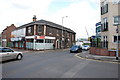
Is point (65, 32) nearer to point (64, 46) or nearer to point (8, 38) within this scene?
point (64, 46)

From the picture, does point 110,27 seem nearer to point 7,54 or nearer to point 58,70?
point 58,70

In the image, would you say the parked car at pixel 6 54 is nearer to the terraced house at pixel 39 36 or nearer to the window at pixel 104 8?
the terraced house at pixel 39 36

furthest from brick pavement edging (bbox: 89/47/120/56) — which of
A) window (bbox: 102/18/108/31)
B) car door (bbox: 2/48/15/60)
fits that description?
car door (bbox: 2/48/15/60)

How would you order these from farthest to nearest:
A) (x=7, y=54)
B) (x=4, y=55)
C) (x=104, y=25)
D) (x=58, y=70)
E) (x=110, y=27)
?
1. (x=104, y=25)
2. (x=110, y=27)
3. (x=7, y=54)
4. (x=4, y=55)
5. (x=58, y=70)

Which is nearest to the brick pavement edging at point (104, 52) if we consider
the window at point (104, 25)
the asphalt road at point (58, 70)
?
the window at point (104, 25)

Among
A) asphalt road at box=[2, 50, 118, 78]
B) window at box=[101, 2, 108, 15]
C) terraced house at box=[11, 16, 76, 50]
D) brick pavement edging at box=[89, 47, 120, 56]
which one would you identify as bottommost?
asphalt road at box=[2, 50, 118, 78]

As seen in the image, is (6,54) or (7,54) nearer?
(6,54)

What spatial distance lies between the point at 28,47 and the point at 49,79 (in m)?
25.9

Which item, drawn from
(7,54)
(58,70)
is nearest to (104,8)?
(58,70)

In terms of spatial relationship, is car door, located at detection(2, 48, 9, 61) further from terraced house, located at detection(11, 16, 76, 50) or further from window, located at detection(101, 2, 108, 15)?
window, located at detection(101, 2, 108, 15)

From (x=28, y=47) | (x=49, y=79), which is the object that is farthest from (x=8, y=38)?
(x=49, y=79)

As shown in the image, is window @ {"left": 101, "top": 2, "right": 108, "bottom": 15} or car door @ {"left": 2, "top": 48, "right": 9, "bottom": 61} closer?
car door @ {"left": 2, "top": 48, "right": 9, "bottom": 61}

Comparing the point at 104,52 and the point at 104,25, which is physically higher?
the point at 104,25

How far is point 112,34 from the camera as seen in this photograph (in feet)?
59.0
